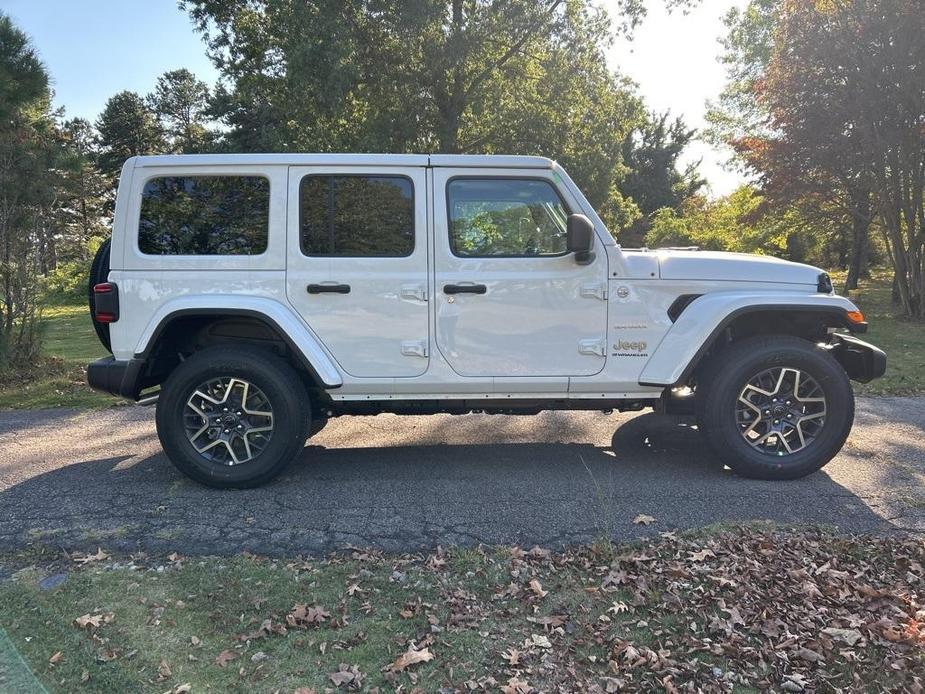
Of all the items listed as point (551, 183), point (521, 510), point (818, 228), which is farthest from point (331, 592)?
point (818, 228)

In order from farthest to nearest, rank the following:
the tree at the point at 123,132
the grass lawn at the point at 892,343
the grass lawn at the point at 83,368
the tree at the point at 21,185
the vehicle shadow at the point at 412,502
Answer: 1. the tree at the point at 123,132
2. the tree at the point at 21,185
3. the grass lawn at the point at 892,343
4. the grass lawn at the point at 83,368
5. the vehicle shadow at the point at 412,502

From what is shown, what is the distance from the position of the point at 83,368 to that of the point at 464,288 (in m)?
7.22

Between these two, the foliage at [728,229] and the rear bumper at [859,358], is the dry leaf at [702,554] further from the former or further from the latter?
the foliage at [728,229]

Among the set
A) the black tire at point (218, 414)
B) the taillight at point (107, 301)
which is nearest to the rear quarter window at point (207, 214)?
the taillight at point (107, 301)

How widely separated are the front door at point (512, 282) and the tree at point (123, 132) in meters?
40.3

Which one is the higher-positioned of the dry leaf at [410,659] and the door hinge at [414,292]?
the door hinge at [414,292]

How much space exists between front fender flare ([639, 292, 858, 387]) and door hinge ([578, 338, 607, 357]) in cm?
31

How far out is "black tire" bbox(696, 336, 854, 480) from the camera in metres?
4.34

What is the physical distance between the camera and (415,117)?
42.4 feet

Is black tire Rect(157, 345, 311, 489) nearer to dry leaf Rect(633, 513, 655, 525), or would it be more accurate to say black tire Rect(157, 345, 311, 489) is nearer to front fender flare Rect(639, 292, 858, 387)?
dry leaf Rect(633, 513, 655, 525)

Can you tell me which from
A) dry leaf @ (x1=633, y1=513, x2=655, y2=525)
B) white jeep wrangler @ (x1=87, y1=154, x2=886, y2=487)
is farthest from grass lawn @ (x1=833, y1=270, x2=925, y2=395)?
dry leaf @ (x1=633, y1=513, x2=655, y2=525)

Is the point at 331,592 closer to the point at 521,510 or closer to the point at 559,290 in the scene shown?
the point at 521,510

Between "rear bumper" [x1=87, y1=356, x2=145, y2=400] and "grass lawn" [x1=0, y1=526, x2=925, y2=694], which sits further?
"rear bumper" [x1=87, y1=356, x2=145, y2=400]

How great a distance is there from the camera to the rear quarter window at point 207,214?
433cm
